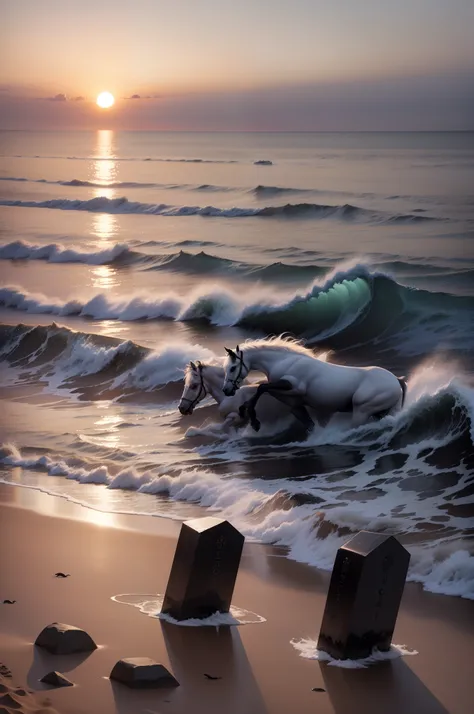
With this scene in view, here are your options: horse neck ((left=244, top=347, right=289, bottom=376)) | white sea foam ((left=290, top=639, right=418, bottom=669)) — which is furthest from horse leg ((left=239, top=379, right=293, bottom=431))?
white sea foam ((left=290, top=639, right=418, bottom=669))

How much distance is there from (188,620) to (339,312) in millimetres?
9260

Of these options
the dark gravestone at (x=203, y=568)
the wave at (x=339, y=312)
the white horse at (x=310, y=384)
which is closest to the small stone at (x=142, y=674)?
the dark gravestone at (x=203, y=568)

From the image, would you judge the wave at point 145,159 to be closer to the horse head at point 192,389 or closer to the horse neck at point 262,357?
the horse head at point 192,389

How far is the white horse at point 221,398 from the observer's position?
808 cm

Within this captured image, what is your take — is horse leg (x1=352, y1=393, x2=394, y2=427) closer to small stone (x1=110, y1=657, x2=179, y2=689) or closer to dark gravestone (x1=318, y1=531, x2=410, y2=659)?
dark gravestone (x1=318, y1=531, x2=410, y2=659)

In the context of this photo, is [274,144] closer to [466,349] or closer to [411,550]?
[466,349]

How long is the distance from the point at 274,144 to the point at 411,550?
28804 millimetres

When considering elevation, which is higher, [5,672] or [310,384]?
[310,384]

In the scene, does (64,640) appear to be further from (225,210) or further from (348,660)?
(225,210)

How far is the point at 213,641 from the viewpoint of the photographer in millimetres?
3930

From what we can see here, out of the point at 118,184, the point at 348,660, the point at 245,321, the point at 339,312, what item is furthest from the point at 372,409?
the point at 118,184

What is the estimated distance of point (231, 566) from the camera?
4016 mm

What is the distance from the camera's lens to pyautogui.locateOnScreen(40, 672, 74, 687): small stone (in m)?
3.46

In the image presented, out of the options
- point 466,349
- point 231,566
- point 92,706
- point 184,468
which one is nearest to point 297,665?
point 231,566
